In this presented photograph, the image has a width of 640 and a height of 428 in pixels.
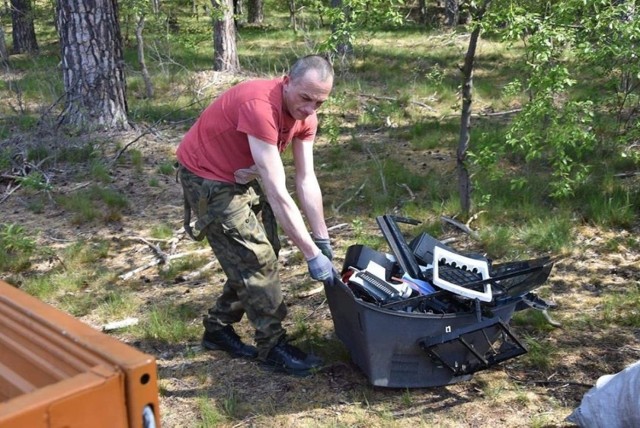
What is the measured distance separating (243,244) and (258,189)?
44cm

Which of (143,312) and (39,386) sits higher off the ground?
(39,386)

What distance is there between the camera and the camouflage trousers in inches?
155

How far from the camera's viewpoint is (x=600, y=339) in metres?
4.40

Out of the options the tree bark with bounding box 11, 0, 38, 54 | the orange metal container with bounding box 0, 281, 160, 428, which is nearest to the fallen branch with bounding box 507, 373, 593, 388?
the orange metal container with bounding box 0, 281, 160, 428

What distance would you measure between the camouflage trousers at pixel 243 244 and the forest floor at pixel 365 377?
1.28 feet

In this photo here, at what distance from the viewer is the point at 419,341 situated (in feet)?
12.2

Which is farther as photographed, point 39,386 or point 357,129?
point 357,129

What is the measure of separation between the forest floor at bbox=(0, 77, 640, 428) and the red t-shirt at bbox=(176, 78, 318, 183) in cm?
125

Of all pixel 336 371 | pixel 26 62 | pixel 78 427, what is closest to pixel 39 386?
pixel 78 427

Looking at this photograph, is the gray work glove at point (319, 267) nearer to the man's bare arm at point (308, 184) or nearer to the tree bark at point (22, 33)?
the man's bare arm at point (308, 184)

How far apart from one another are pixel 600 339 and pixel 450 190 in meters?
2.86

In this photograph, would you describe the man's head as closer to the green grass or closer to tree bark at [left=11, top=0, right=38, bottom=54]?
the green grass

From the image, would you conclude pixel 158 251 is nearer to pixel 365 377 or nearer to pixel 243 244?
pixel 243 244

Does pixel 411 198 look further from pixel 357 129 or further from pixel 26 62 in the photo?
pixel 26 62
